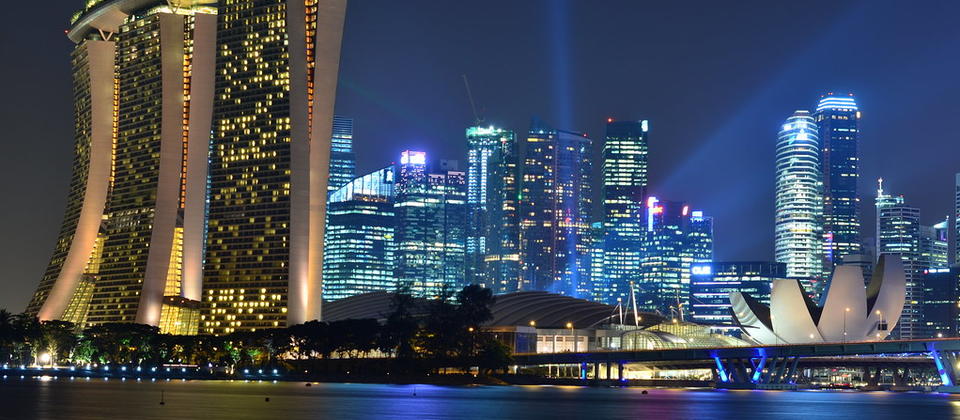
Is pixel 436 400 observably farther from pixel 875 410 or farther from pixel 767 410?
pixel 875 410

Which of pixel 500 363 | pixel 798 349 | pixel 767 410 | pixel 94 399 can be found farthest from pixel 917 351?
pixel 94 399

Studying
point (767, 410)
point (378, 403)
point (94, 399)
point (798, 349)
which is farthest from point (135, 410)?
point (798, 349)

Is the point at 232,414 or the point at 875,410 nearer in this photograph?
the point at 232,414

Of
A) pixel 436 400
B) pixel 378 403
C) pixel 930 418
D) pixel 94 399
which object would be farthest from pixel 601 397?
pixel 94 399

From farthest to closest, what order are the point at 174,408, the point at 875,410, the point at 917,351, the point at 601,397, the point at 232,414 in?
the point at 917,351 → the point at 601,397 → the point at 875,410 → the point at 174,408 → the point at 232,414

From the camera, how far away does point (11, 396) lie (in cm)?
12081

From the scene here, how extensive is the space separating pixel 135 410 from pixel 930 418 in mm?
60939

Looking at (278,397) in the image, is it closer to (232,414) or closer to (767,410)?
Answer: (232,414)

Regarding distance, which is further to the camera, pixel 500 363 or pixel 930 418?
pixel 500 363

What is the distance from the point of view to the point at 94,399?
118m

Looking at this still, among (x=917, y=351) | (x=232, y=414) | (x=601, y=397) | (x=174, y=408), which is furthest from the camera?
(x=917, y=351)

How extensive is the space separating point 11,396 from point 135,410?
82.2 feet

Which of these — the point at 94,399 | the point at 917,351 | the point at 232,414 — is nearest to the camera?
the point at 232,414

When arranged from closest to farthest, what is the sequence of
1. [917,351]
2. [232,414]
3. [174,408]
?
[232,414] → [174,408] → [917,351]
